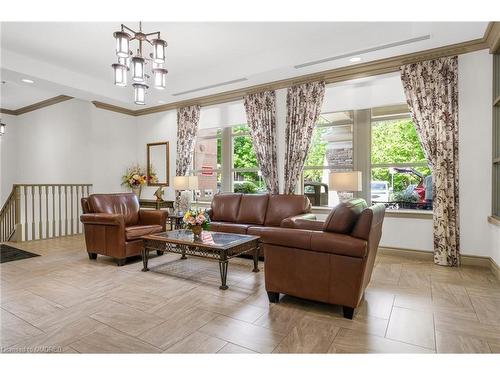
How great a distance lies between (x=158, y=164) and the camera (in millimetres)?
7055

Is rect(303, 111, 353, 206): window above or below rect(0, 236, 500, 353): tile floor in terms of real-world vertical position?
above

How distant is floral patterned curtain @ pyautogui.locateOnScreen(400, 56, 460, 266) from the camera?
3.91 metres

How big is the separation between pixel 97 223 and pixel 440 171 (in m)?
4.82

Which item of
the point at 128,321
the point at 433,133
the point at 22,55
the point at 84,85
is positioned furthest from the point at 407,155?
the point at 22,55

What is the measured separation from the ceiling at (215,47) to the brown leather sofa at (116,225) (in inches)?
93.4

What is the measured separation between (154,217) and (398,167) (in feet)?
13.0

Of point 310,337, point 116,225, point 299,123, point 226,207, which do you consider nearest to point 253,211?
point 226,207

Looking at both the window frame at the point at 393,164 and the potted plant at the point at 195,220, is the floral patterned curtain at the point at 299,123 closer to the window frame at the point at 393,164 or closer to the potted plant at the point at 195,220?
the window frame at the point at 393,164

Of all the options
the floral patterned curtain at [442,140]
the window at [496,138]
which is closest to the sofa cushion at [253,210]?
the floral patterned curtain at [442,140]

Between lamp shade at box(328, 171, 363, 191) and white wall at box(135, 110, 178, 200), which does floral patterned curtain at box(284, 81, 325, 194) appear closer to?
lamp shade at box(328, 171, 363, 191)

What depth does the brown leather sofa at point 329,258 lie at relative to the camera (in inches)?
91.5

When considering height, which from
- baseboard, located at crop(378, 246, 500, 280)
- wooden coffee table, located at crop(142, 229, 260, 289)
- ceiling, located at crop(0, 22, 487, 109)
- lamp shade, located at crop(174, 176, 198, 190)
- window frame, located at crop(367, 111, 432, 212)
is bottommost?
baseboard, located at crop(378, 246, 500, 280)

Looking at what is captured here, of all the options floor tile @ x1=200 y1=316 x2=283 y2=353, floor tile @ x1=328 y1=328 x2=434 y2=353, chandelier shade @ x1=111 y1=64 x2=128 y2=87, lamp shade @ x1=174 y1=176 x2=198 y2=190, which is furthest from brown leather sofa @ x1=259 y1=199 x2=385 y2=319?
lamp shade @ x1=174 y1=176 x2=198 y2=190

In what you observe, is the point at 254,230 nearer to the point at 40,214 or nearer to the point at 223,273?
the point at 223,273
